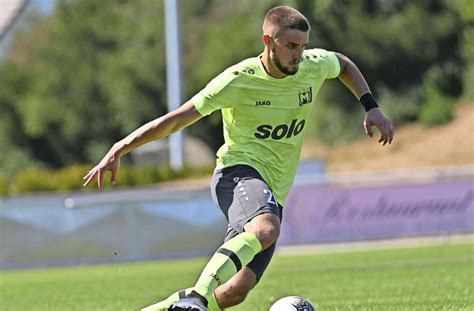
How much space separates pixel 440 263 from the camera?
16.7m

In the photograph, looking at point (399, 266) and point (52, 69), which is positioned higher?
point (399, 266)

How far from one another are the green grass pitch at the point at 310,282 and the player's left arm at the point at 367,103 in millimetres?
1931

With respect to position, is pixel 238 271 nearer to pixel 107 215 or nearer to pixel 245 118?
pixel 245 118

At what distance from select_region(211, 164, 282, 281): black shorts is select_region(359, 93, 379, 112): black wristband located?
2.97 feet

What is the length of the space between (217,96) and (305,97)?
0.62m

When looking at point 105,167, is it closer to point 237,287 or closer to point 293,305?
point 237,287

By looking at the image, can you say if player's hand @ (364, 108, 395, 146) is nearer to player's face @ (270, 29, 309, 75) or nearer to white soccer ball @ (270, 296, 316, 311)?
player's face @ (270, 29, 309, 75)

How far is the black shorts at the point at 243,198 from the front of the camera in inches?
286

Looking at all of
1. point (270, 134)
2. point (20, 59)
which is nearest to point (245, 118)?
point (270, 134)

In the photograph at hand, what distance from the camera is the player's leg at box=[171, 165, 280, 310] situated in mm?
6844

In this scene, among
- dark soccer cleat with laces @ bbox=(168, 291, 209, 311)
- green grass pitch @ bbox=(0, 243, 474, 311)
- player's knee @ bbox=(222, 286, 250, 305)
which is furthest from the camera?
green grass pitch @ bbox=(0, 243, 474, 311)

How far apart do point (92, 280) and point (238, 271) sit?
10.6 meters

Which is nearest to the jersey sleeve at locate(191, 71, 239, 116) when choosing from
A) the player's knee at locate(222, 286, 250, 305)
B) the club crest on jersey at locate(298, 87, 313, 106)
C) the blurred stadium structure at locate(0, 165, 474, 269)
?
the club crest on jersey at locate(298, 87, 313, 106)

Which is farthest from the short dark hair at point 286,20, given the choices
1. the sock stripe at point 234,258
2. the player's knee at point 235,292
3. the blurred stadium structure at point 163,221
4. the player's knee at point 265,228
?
the blurred stadium structure at point 163,221
